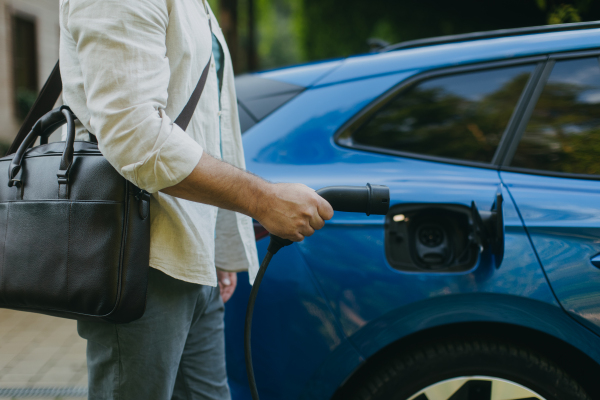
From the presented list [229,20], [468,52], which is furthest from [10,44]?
[468,52]

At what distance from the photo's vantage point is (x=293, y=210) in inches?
39.9

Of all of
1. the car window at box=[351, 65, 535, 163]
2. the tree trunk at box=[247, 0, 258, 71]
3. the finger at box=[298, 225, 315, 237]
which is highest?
the tree trunk at box=[247, 0, 258, 71]

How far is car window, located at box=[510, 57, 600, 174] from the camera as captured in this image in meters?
1.63

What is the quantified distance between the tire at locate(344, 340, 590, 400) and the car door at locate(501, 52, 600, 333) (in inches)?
7.7

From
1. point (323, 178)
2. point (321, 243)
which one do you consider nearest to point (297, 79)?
point (323, 178)

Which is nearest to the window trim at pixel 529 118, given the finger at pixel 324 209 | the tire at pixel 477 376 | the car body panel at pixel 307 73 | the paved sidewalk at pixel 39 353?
the tire at pixel 477 376

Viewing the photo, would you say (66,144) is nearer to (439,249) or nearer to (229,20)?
(439,249)

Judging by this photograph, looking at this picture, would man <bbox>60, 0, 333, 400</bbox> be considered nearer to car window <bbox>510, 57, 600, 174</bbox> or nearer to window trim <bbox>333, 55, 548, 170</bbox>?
window trim <bbox>333, 55, 548, 170</bbox>

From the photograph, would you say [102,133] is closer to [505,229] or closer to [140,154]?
[140,154]

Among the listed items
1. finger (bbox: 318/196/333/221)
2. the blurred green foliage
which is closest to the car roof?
finger (bbox: 318/196/333/221)

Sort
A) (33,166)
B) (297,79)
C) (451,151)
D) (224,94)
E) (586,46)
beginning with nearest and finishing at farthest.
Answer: (33,166)
(224,94)
(586,46)
(297,79)
(451,151)

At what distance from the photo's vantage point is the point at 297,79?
175 centimetres

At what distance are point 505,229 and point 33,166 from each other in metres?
1.26

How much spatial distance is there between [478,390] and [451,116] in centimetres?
98
